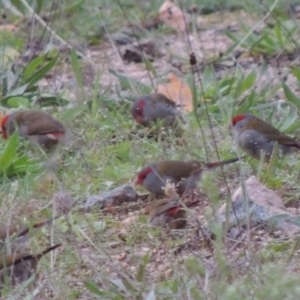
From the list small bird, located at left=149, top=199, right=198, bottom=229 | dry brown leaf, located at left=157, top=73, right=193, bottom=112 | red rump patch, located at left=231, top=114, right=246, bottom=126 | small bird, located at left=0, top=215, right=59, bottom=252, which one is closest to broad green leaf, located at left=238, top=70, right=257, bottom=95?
dry brown leaf, located at left=157, top=73, right=193, bottom=112

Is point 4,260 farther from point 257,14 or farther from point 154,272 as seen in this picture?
point 257,14

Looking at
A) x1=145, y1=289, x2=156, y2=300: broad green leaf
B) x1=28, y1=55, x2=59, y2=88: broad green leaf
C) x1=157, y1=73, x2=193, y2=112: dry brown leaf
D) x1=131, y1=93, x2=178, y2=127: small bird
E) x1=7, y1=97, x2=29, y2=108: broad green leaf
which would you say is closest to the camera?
x1=145, y1=289, x2=156, y2=300: broad green leaf

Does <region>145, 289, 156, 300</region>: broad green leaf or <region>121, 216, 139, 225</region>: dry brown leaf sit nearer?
<region>145, 289, 156, 300</region>: broad green leaf

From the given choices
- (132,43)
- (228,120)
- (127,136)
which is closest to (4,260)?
(127,136)

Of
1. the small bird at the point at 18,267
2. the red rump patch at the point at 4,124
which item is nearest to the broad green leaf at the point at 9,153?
the red rump patch at the point at 4,124

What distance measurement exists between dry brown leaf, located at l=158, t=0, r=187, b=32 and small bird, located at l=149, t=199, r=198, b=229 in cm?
417

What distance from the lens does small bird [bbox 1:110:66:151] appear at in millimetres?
5719

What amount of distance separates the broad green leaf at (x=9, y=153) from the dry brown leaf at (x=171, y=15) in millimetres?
3333

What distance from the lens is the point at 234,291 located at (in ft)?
8.41

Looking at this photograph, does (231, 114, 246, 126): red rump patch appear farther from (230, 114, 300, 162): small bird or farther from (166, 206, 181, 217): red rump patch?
(166, 206, 181, 217): red rump patch

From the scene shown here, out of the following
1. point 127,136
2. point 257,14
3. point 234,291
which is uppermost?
point 234,291

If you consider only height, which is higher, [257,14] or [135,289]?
[135,289]

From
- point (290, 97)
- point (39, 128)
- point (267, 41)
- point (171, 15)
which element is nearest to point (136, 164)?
point (39, 128)

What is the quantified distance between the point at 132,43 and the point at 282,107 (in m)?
2.28
